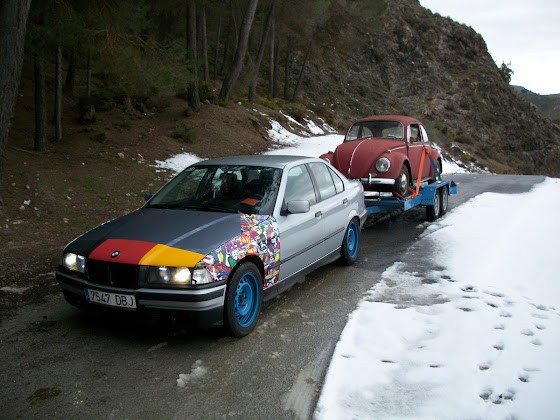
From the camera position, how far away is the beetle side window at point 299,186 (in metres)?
5.26

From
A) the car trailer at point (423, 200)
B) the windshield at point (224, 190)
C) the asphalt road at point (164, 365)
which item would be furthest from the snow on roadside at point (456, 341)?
the windshield at point (224, 190)

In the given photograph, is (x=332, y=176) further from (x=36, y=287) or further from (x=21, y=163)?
(x=21, y=163)

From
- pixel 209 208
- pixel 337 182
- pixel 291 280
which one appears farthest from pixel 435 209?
pixel 209 208

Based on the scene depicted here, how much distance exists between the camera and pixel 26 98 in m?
17.6

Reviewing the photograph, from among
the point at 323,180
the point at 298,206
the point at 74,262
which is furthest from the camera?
the point at 323,180

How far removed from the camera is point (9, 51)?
25.8 feet

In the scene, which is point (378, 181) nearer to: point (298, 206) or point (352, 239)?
point (352, 239)

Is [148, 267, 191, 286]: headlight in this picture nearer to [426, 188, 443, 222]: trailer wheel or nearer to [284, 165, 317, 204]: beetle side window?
[284, 165, 317, 204]: beetle side window

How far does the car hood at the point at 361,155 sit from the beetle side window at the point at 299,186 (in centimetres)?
282

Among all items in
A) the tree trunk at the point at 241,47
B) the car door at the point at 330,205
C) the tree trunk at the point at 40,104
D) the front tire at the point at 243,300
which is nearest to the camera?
the front tire at the point at 243,300

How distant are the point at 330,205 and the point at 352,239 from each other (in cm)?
104

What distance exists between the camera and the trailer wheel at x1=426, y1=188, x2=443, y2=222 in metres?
9.36

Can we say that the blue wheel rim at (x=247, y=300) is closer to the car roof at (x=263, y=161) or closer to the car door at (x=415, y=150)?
the car roof at (x=263, y=161)

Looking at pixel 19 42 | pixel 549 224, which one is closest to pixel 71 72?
pixel 19 42
